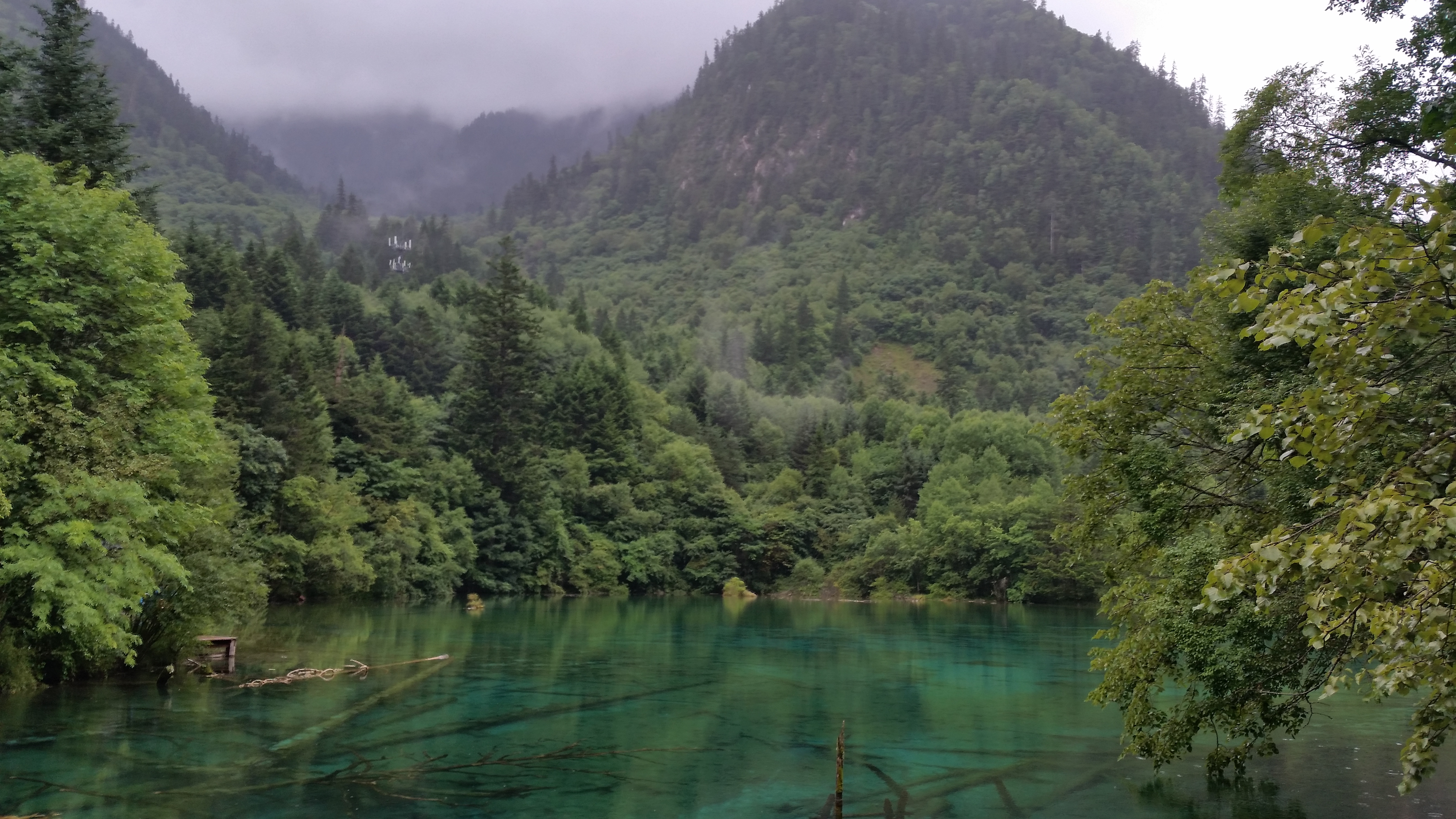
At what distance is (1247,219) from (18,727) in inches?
1029

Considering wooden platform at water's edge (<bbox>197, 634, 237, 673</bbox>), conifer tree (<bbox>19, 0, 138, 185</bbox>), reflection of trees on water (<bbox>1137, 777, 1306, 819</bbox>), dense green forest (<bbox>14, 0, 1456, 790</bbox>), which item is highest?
conifer tree (<bbox>19, 0, 138, 185</bbox>)

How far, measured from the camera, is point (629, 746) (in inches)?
860

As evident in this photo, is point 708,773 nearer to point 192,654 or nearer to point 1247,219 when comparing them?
point 1247,219

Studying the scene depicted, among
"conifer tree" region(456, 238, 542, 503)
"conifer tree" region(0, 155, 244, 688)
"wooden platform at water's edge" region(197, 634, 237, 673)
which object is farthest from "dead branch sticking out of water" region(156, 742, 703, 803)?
"conifer tree" region(456, 238, 542, 503)

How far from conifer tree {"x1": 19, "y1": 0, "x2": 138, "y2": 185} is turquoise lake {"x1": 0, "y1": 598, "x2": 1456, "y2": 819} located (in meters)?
18.3

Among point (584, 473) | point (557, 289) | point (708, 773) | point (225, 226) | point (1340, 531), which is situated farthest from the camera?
point (557, 289)

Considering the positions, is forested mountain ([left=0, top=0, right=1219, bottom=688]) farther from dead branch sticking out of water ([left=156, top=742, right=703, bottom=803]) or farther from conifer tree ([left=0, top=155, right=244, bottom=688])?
dead branch sticking out of water ([left=156, top=742, right=703, bottom=803])

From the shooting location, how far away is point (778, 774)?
1970cm

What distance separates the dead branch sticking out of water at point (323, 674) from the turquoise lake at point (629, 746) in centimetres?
41

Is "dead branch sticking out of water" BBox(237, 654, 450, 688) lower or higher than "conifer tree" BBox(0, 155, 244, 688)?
lower

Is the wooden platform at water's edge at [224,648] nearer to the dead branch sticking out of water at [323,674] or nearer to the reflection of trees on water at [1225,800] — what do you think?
the dead branch sticking out of water at [323,674]

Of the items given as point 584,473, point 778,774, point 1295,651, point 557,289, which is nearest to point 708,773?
point 778,774

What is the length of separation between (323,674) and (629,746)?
12.6 meters

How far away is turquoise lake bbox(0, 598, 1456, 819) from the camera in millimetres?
17156
